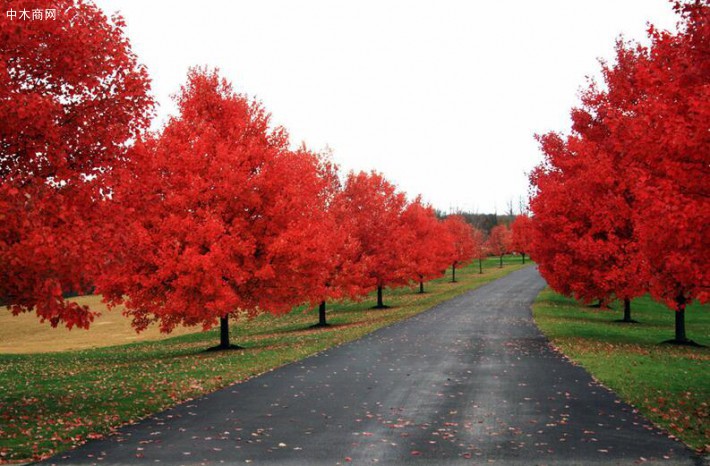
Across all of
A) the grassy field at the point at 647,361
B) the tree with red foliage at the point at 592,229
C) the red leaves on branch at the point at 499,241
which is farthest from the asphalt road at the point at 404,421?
the red leaves on branch at the point at 499,241

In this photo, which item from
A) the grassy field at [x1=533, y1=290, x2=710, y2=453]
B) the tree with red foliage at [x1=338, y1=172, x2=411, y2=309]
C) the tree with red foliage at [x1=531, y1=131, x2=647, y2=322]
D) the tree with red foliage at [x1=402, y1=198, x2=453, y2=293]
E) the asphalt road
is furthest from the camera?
the tree with red foliage at [x1=402, y1=198, x2=453, y2=293]

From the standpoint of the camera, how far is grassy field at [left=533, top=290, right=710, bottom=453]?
11531 millimetres

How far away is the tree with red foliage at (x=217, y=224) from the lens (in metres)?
20.5

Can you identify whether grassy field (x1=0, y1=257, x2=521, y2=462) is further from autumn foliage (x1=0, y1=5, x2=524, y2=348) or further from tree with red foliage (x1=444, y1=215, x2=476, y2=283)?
tree with red foliage (x1=444, y1=215, x2=476, y2=283)

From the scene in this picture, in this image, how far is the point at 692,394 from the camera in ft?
45.6

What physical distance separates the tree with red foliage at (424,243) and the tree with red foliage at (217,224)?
23.8 m

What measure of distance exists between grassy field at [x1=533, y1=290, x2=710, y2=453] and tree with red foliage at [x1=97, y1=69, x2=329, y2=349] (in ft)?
32.6

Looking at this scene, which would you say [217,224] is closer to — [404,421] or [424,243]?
[404,421]

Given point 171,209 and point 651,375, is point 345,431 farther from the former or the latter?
point 171,209

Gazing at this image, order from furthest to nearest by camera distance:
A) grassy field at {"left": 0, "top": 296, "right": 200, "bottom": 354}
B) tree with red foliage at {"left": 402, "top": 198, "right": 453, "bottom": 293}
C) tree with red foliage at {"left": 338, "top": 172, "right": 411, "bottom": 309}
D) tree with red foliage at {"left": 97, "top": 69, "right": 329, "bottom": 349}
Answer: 1. tree with red foliage at {"left": 402, "top": 198, "right": 453, "bottom": 293}
2. tree with red foliage at {"left": 338, "top": 172, "right": 411, "bottom": 309}
3. grassy field at {"left": 0, "top": 296, "right": 200, "bottom": 354}
4. tree with red foliage at {"left": 97, "top": 69, "right": 329, "bottom": 349}

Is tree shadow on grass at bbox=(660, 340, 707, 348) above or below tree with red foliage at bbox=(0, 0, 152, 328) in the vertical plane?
below

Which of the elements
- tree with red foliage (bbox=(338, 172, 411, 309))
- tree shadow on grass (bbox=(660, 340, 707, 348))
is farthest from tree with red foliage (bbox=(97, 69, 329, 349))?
tree with red foliage (bbox=(338, 172, 411, 309))

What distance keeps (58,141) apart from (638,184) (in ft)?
37.2

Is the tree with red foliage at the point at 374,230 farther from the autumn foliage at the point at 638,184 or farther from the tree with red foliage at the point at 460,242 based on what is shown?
the tree with red foliage at the point at 460,242
